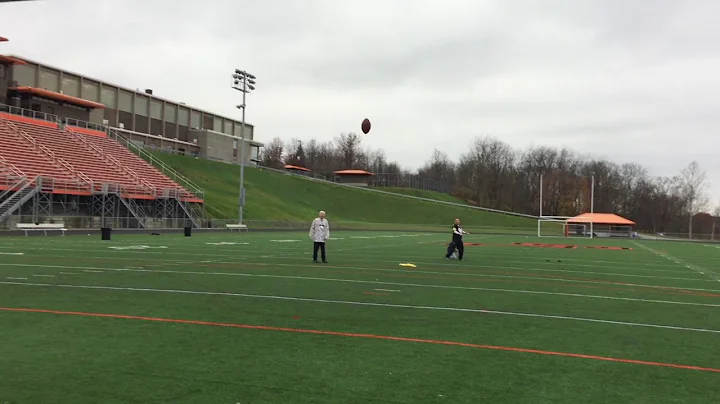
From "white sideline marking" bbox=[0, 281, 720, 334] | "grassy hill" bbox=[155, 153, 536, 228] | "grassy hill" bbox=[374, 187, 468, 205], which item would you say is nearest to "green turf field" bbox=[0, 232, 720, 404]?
"white sideline marking" bbox=[0, 281, 720, 334]

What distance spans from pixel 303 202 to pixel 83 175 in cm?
3943

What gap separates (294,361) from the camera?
19.8 feet

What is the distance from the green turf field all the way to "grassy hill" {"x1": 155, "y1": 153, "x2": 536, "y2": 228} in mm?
44690

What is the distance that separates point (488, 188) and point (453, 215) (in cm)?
3088

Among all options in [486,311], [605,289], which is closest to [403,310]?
[486,311]

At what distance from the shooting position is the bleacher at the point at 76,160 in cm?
3925

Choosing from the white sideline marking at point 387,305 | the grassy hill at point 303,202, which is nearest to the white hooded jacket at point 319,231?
A: the white sideline marking at point 387,305

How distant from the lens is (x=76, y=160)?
44688 millimetres

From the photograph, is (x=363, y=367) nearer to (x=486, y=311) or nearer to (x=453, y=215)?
(x=486, y=311)

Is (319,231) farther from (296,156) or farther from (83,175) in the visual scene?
(296,156)

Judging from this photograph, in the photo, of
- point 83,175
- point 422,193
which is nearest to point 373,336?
point 83,175

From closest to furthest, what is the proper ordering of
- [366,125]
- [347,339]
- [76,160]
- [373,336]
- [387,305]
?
[347,339]
[373,336]
[387,305]
[366,125]
[76,160]

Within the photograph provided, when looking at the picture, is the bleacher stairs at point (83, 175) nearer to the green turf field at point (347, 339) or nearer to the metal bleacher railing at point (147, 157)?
the metal bleacher railing at point (147, 157)

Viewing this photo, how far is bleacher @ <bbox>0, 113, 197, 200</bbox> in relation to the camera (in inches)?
1545
